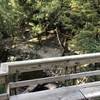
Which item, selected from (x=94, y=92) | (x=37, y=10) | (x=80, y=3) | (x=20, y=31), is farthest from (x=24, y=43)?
(x=94, y=92)

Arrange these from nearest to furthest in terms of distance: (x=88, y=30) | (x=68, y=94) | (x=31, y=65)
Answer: (x=31, y=65) < (x=68, y=94) < (x=88, y=30)

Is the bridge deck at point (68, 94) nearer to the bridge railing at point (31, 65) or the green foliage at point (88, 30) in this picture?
the bridge railing at point (31, 65)

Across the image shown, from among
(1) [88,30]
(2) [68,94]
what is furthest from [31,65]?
(1) [88,30]

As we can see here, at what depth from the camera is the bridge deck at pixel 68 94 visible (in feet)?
11.5

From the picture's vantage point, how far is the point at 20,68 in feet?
10.7

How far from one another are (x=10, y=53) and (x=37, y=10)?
2.22 meters

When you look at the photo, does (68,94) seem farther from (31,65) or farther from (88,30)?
(88,30)

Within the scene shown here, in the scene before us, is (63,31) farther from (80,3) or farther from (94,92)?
(94,92)

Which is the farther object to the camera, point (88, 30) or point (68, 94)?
point (88, 30)

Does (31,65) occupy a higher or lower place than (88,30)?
higher

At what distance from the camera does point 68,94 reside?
362 cm

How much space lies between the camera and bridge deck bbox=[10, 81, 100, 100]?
3508mm

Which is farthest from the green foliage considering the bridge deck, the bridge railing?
the bridge railing

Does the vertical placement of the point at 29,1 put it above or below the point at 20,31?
above
